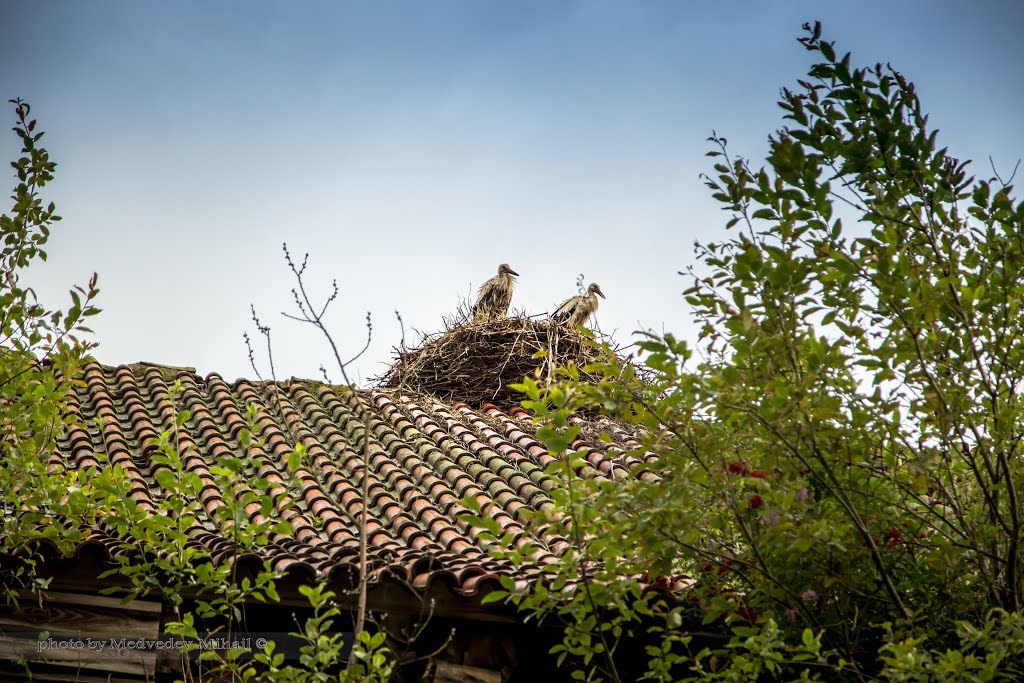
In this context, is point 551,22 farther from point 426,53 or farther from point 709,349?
point 709,349

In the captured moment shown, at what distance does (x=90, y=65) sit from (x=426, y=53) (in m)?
4.69

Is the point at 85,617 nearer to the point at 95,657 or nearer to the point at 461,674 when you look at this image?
the point at 95,657

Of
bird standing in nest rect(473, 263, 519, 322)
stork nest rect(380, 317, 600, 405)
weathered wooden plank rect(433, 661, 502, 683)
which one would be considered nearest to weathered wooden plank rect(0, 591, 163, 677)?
weathered wooden plank rect(433, 661, 502, 683)

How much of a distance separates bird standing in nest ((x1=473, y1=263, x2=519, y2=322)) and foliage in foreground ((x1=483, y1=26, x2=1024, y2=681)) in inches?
384

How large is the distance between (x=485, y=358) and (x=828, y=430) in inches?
332

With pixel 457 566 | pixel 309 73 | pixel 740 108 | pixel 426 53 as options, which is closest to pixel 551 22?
pixel 426 53

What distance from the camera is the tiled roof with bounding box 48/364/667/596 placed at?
193 inches

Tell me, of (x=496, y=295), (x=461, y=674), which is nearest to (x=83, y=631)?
(x=461, y=674)

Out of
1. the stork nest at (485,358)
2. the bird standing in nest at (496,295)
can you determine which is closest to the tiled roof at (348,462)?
the stork nest at (485,358)

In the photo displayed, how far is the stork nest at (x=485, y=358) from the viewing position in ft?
37.7

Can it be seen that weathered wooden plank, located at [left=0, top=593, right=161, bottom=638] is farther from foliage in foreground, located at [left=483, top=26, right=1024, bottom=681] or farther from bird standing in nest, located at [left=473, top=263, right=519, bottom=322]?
bird standing in nest, located at [left=473, top=263, right=519, bottom=322]

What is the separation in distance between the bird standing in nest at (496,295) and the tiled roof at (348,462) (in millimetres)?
4216

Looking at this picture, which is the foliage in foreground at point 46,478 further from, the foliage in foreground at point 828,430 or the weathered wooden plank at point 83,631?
the foliage in foreground at point 828,430

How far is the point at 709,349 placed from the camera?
3787 millimetres
